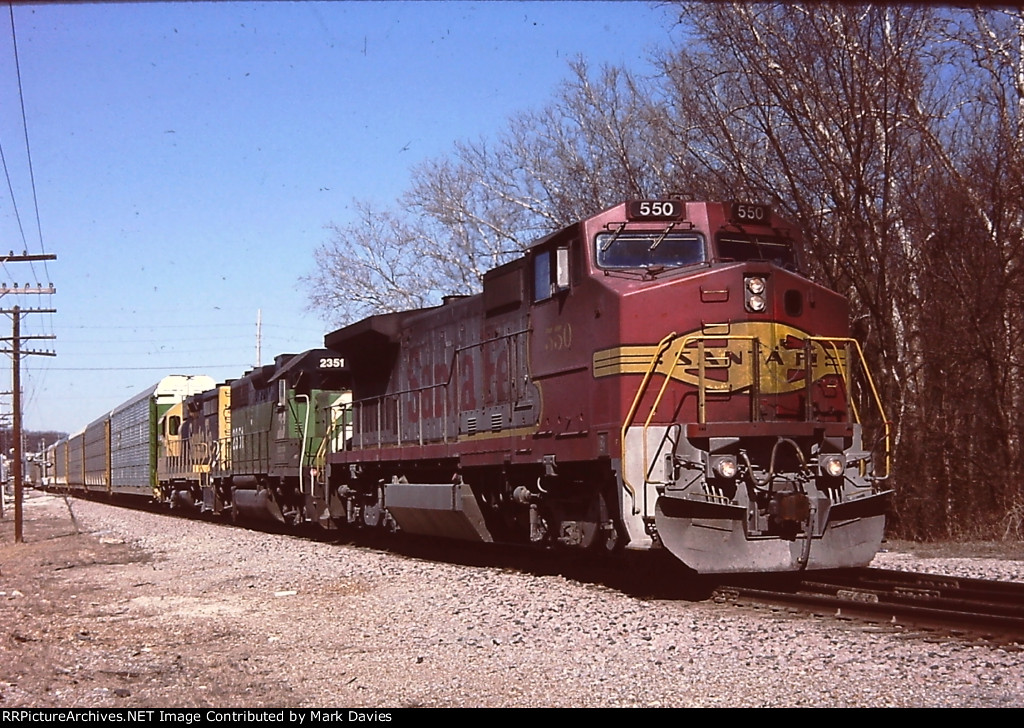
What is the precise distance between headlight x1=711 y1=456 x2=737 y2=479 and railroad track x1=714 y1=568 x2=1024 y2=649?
3.70 feet

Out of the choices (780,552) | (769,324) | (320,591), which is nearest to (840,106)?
(769,324)

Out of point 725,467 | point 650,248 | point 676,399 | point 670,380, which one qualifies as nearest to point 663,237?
point 650,248

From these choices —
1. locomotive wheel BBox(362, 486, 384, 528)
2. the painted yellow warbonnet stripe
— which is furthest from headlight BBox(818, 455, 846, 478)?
locomotive wheel BBox(362, 486, 384, 528)

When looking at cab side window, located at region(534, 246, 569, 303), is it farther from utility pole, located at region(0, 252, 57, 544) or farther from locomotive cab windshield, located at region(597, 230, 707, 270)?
utility pole, located at region(0, 252, 57, 544)

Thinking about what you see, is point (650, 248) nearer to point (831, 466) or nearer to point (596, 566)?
point (831, 466)

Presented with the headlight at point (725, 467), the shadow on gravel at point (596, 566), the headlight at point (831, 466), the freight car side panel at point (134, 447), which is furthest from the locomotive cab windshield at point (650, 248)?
the freight car side panel at point (134, 447)

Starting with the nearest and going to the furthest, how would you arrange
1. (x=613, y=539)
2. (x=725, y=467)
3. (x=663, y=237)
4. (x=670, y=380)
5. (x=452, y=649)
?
(x=452, y=649)
(x=725, y=467)
(x=670, y=380)
(x=613, y=539)
(x=663, y=237)

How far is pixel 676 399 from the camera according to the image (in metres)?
10.3

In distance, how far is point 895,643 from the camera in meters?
7.49

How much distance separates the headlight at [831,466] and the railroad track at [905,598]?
1.02 metres

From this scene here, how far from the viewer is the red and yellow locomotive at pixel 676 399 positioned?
967cm

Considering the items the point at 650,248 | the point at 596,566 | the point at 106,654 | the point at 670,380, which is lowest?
the point at 106,654

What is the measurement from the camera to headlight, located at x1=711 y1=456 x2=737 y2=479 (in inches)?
378

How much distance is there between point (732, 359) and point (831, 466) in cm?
133
